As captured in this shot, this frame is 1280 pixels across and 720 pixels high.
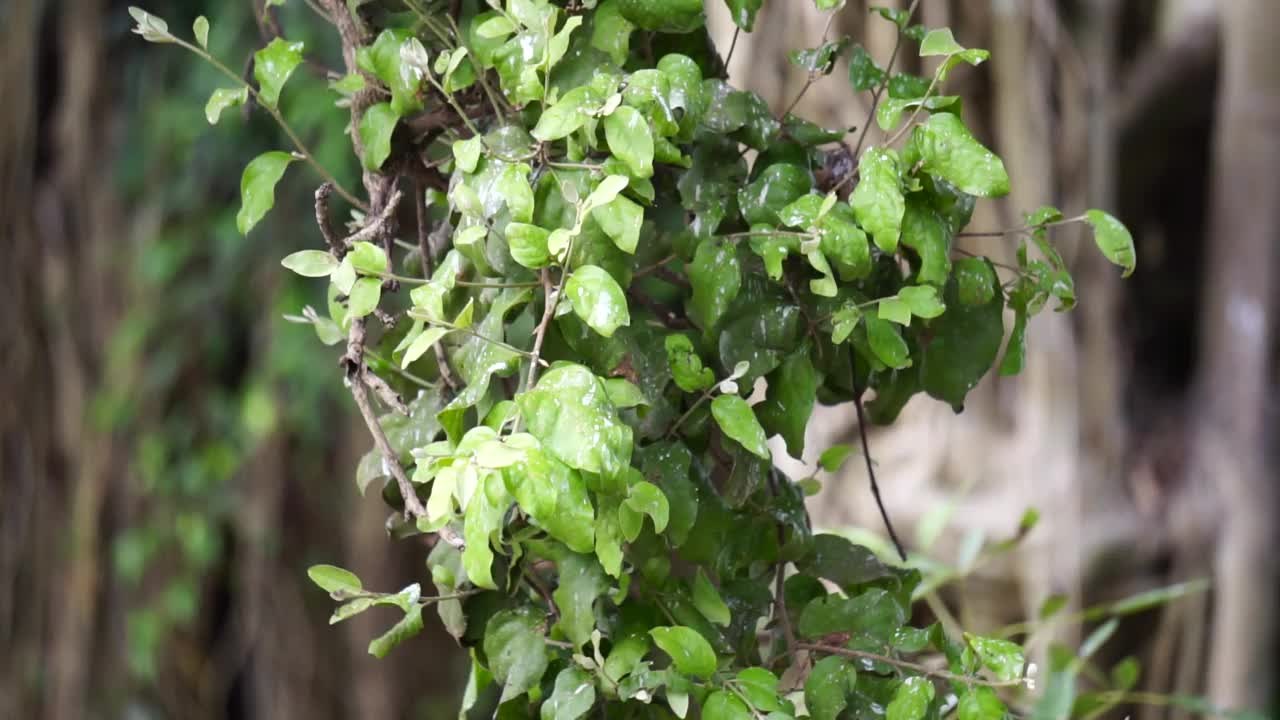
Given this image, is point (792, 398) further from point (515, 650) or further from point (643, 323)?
point (515, 650)

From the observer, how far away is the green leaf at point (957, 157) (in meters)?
0.54

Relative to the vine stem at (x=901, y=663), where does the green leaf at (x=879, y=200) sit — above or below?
above

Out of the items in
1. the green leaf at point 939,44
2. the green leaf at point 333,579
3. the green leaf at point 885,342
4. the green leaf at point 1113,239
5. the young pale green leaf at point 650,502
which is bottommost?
the green leaf at point 333,579

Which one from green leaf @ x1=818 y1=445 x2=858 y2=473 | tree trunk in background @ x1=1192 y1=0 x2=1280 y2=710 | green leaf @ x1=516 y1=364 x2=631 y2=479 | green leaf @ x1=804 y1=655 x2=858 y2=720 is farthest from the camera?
tree trunk in background @ x1=1192 y1=0 x2=1280 y2=710

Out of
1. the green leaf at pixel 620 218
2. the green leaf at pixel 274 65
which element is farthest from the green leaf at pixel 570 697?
the green leaf at pixel 274 65

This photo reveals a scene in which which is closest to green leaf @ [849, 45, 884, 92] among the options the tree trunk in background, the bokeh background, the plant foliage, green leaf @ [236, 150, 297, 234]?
the plant foliage

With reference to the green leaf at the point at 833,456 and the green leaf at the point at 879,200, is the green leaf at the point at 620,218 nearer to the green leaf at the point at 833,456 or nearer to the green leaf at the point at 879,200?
the green leaf at the point at 879,200

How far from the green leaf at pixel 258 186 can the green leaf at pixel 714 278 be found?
23cm

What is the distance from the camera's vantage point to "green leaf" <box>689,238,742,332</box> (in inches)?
22.5

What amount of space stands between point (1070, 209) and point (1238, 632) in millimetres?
772

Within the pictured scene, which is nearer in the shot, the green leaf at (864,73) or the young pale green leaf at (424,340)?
the young pale green leaf at (424,340)

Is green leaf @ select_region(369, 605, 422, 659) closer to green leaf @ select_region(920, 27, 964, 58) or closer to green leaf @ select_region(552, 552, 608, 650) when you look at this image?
green leaf @ select_region(552, 552, 608, 650)

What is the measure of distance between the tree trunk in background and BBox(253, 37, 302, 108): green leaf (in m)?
1.82

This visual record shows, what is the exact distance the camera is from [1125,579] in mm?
1984
